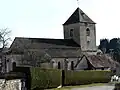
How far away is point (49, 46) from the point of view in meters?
67.7

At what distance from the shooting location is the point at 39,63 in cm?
5709

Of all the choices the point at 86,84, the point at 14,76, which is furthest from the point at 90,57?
the point at 14,76

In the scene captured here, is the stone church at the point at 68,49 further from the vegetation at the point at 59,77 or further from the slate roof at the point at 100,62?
the vegetation at the point at 59,77

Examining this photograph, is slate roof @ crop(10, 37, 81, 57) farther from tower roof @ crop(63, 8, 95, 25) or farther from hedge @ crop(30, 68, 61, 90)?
hedge @ crop(30, 68, 61, 90)

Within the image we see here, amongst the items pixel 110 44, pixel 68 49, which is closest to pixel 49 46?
pixel 68 49

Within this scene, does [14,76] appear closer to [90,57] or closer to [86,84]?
[86,84]

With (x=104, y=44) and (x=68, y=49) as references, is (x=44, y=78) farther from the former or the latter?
(x=104, y=44)

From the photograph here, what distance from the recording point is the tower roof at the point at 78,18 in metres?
73.0

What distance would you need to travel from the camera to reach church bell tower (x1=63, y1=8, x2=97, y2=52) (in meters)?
72.3

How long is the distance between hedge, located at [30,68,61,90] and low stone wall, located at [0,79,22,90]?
350 centimetres

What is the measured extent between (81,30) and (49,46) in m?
8.88

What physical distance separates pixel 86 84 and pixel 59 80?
315 inches

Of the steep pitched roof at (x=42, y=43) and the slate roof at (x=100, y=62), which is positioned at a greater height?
the steep pitched roof at (x=42, y=43)

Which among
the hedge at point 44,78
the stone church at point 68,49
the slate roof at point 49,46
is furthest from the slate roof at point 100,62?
the hedge at point 44,78
